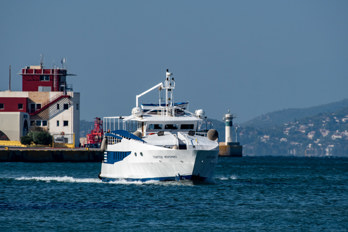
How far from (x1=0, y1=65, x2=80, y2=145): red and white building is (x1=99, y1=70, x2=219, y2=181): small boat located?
8857 centimetres

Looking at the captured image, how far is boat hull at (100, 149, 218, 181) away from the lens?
5406 centimetres

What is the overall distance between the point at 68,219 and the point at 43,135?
107 metres

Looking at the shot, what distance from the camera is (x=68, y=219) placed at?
131ft

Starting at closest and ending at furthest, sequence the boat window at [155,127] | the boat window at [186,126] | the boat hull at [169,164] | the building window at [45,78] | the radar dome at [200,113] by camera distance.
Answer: the boat hull at [169,164]
the boat window at [155,127]
the boat window at [186,126]
the radar dome at [200,113]
the building window at [45,78]

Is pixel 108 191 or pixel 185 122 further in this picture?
pixel 185 122

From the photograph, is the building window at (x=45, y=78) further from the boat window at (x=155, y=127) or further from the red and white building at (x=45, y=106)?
the boat window at (x=155, y=127)

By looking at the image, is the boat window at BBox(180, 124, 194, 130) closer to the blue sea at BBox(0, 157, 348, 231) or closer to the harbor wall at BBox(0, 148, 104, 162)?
the blue sea at BBox(0, 157, 348, 231)

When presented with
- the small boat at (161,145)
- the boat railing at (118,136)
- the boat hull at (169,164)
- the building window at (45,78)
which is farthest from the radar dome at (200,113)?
the building window at (45,78)

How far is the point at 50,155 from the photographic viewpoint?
135500 mm

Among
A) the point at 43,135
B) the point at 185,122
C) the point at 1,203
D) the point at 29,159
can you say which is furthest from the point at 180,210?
the point at 43,135

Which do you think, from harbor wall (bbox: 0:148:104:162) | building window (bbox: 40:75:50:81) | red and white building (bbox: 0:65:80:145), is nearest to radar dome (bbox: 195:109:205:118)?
harbor wall (bbox: 0:148:104:162)

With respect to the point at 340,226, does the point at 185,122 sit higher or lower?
higher

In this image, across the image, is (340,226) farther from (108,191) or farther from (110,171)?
(110,171)

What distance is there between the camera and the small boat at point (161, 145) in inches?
2143
